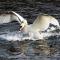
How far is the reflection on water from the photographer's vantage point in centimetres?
1243

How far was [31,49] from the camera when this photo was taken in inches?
530

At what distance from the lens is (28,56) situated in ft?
41.2

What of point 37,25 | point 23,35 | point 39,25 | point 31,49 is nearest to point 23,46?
point 31,49

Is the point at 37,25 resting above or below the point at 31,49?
above

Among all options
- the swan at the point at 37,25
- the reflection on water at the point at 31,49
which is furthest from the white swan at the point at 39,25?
the reflection on water at the point at 31,49

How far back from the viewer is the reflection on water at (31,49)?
12.4 meters

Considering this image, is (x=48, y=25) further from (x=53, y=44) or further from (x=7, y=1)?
(x=7, y=1)

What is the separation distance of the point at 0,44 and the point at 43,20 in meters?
2.11

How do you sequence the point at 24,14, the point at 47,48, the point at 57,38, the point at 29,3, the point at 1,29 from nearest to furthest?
the point at 47,48 → the point at 57,38 → the point at 1,29 → the point at 24,14 → the point at 29,3

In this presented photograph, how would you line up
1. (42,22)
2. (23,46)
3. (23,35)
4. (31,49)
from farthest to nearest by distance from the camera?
(23,35), (42,22), (23,46), (31,49)

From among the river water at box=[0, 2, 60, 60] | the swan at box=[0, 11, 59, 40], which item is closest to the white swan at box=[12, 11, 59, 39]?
the swan at box=[0, 11, 59, 40]

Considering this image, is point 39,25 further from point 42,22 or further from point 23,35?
point 23,35

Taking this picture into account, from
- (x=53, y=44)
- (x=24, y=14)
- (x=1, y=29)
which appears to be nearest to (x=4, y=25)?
(x=1, y=29)

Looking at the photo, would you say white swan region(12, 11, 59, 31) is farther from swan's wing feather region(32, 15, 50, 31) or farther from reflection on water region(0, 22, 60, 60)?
reflection on water region(0, 22, 60, 60)
